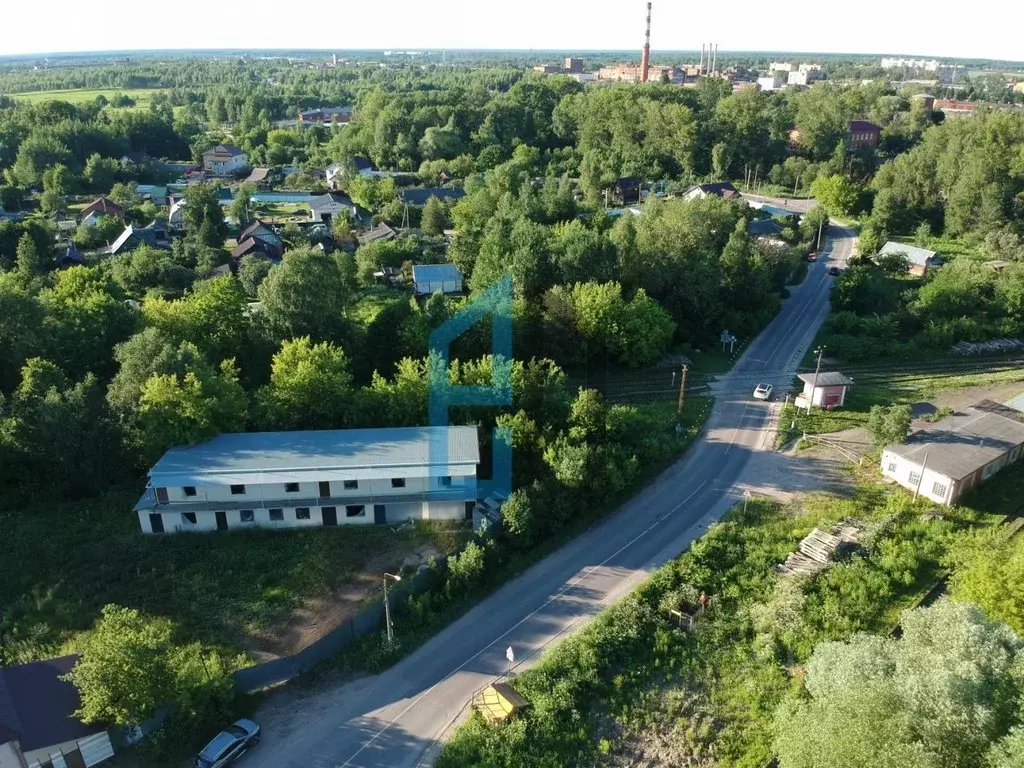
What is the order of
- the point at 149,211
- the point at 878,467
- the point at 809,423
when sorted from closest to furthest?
the point at 878,467 < the point at 809,423 < the point at 149,211

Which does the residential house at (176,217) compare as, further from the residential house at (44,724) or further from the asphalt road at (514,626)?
the residential house at (44,724)

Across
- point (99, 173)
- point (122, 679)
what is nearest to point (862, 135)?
point (99, 173)

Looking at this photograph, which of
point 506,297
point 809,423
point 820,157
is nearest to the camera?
point 809,423

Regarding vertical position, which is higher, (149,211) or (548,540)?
(149,211)

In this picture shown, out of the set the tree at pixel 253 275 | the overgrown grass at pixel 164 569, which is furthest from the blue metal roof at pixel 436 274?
the overgrown grass at pixel 164 569

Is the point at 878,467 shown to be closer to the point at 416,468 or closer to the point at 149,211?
the point at 416,468

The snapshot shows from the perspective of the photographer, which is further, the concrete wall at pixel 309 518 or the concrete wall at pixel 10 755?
the concrete wall at pixel 309 518

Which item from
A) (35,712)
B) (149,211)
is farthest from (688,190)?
(35,712)

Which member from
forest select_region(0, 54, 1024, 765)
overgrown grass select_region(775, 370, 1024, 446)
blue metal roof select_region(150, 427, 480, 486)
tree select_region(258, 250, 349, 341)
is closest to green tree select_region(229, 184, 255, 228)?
forest select_region(0, 54, 1024, 765)
